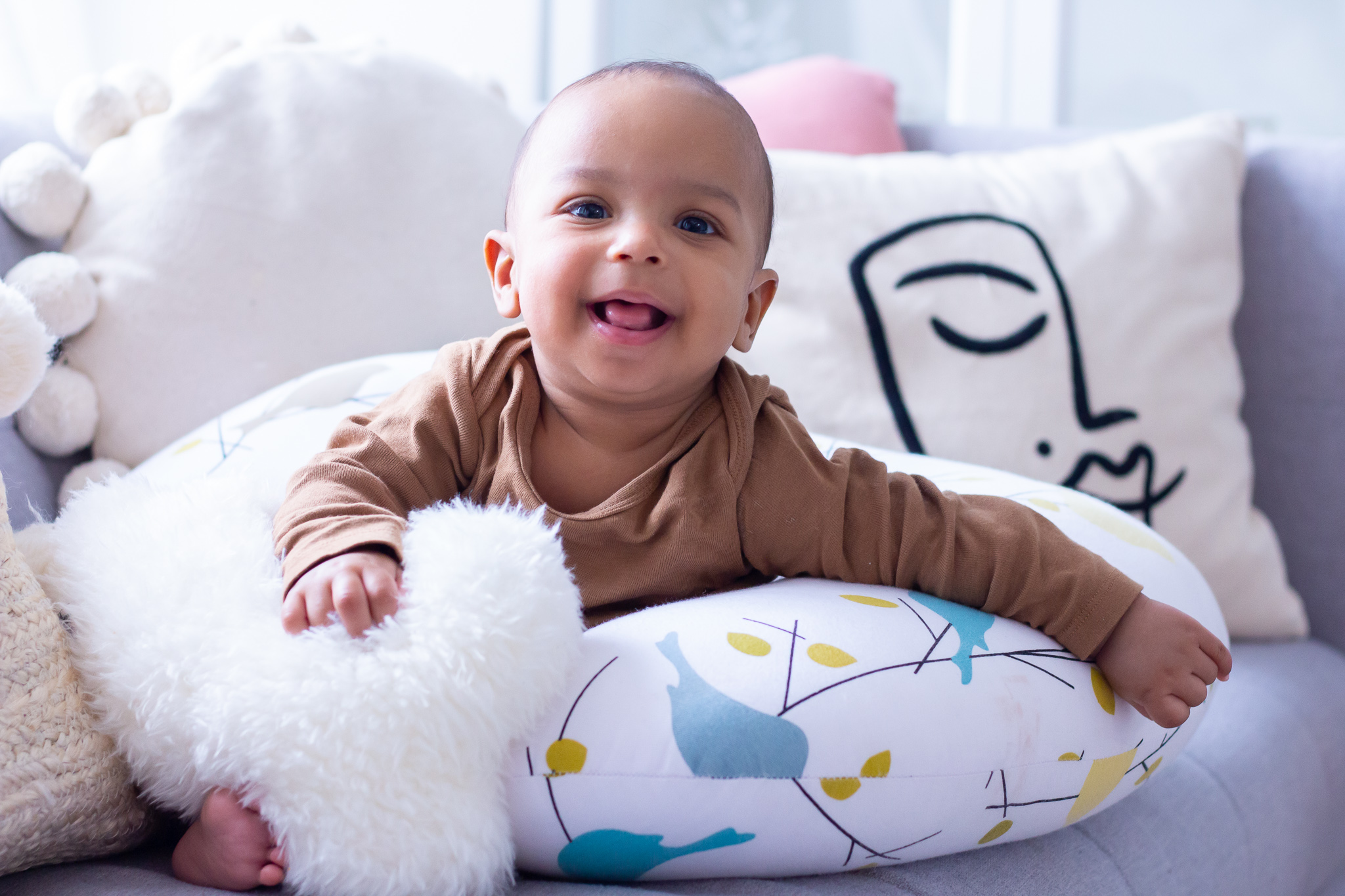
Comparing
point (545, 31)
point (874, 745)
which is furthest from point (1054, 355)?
point (545, 31)

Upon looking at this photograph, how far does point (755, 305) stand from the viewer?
90 cm

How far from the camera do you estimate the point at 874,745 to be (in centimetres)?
64

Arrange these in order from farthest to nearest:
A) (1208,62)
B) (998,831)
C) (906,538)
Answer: (1208,62) → (906,538) → (998,831)

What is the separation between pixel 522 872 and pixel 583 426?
0.35 meters

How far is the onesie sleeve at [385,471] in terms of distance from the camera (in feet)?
2.24

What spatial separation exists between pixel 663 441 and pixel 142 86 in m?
0.73

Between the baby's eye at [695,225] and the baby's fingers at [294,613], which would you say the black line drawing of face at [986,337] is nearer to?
the baby's eye at [695,225]

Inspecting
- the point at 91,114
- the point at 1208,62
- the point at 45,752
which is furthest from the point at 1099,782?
the point at 1208,62

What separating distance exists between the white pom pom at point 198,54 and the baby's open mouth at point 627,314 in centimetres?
70

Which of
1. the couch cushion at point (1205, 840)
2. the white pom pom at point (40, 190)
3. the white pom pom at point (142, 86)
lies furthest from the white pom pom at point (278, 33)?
the couch cushion at point (1205, 840)

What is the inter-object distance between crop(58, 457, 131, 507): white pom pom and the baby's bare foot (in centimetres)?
48

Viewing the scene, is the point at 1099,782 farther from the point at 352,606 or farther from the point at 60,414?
the point at 60,414

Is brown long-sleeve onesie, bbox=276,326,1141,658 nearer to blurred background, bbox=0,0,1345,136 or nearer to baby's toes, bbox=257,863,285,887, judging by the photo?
baby's toes, bbox=257,863,285,887

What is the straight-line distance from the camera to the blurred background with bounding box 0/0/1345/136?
224 centimetres
